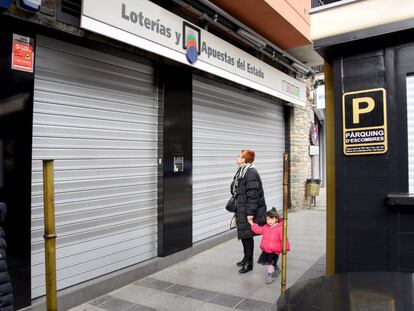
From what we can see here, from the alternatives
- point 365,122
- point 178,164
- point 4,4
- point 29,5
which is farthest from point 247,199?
point 4,4

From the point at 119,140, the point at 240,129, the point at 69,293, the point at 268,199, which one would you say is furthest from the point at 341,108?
the point at 268,199

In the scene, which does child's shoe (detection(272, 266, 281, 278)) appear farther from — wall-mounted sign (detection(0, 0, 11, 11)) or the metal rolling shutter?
wall-mounted sign (detection(0, 0, 11, 11))

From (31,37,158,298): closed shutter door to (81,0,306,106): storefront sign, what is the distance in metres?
0.55

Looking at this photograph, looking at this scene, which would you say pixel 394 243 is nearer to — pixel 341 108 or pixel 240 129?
pixel 341 108

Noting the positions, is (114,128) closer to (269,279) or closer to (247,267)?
(247,267)

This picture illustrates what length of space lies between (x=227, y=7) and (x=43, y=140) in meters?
4.29

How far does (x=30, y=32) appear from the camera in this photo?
3.76 metres

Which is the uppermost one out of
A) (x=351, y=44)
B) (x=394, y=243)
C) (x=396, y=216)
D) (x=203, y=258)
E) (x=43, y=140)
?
(x=351, y=44)

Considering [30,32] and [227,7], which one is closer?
[30,32]

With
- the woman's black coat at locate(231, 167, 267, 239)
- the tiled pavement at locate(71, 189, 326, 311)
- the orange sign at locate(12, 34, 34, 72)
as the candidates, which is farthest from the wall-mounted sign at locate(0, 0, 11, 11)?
the woman's black coat at locate(231, 167, 267, 239)

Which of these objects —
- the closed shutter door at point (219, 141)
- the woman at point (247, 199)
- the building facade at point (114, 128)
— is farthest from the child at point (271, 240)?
the closed shutter door at point (219, 141)

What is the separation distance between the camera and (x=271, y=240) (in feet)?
16.0

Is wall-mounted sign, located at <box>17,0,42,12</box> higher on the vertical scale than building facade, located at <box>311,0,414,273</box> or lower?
higher

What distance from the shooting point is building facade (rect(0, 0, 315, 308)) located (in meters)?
3.66
